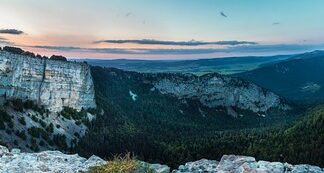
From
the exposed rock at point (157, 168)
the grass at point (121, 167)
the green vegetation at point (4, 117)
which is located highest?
the grass at point (121, 167)

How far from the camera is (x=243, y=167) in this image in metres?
34.8

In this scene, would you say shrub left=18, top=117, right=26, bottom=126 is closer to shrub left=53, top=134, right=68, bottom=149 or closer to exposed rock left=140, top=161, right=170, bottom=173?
shrub left=53, top=134, right=68, bottom=149

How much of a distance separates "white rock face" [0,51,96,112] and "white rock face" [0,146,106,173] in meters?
103

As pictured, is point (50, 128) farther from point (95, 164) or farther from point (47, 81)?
point (95, 164)

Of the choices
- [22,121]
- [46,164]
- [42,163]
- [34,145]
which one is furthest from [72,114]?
[46,164]

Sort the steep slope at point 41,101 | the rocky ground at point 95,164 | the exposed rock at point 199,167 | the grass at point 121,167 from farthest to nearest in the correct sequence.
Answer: the steep slope at point 41,101
the exposed rock at point 199,167
the rocky ground at point 95,164
the grass at point 121,167

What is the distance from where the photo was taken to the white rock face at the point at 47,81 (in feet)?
468

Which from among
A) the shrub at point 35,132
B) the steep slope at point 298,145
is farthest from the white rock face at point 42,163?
the shrub at point 35,132

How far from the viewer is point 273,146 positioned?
148 metres

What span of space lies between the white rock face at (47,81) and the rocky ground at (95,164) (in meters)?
104

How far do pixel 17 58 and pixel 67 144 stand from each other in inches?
1137

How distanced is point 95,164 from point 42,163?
15.0 feet

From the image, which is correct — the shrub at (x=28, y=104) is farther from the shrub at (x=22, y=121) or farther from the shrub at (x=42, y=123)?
the shrub at (x=22, y=121)

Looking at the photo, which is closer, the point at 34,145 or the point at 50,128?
the point at 34,145
